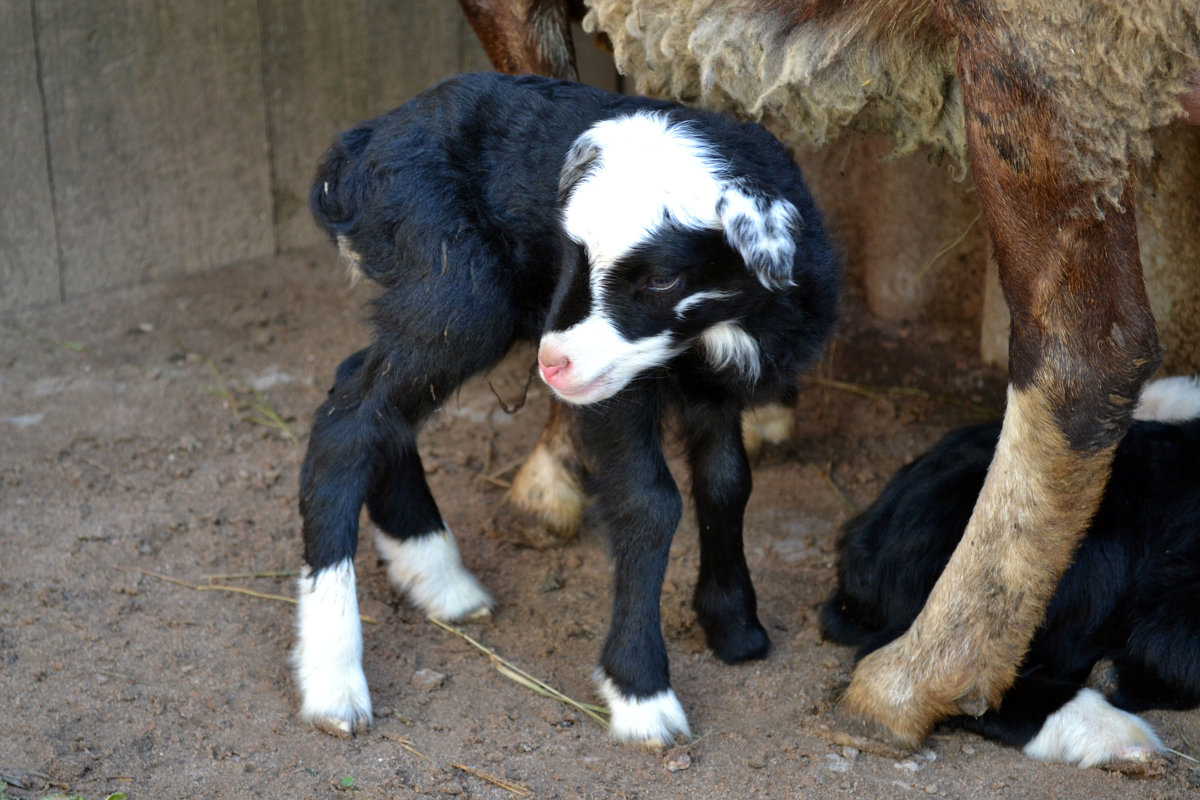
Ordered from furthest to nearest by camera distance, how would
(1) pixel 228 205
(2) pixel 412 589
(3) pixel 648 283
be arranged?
(1) pixel 228 205 → (2) pixel 412 589 → (3) pixel 648 283

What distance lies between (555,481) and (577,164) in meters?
1.32

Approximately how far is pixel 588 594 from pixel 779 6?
1605 mm

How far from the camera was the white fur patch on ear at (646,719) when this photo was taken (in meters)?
2.78

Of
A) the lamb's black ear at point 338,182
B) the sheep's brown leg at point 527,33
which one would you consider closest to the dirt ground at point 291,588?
the lamb's black ear at point 338,182

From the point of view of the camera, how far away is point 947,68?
282cm

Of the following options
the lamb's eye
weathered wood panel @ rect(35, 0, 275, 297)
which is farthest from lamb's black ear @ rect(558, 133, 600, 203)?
weathered wood panel @ rect(35, 0, 275, 297)

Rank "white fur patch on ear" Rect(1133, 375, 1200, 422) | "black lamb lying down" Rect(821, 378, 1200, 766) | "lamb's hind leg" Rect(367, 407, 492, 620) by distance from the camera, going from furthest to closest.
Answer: "white fur patch on ear" Rect(1133, 375, 1200, 422)
"lamb's hind leg" Rect(367, 407, 492, 620)
"black lamb lying down" Rect(821, 378, 1200, 766)

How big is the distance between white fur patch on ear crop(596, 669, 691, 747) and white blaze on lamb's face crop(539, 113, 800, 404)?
0.73m

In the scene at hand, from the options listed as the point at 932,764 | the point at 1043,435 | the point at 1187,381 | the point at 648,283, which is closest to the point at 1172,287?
the point at 1187,381

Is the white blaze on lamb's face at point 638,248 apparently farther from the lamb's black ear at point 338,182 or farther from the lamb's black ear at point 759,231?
the lamb's black ear at point 338,182

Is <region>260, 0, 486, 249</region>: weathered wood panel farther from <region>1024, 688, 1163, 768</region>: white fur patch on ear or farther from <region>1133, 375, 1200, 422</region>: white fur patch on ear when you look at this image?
<region>1024, 688, 1163, 768</region>: white fur patch on ear

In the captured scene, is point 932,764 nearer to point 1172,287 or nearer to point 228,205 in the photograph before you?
point 1172,287

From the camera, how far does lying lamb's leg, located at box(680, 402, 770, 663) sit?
9.79 feet

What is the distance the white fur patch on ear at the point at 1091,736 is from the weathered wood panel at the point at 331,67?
3452mm
